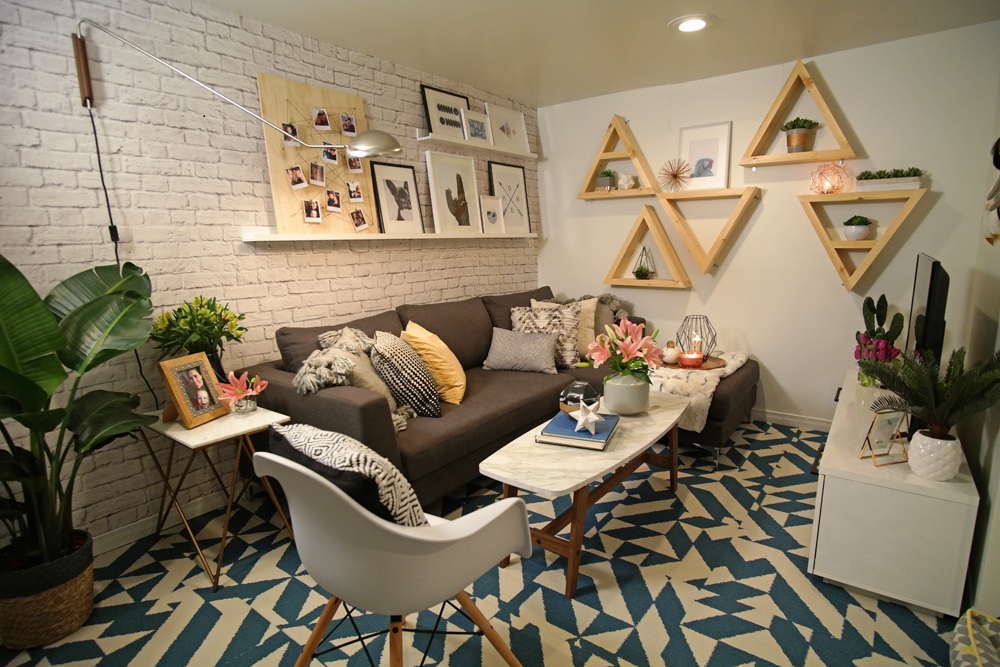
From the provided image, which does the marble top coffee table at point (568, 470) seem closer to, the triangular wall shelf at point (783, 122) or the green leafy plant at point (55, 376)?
the green leafy plant at point (55, 376)

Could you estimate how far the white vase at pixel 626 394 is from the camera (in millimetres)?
2410

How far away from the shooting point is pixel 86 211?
84.5 inches

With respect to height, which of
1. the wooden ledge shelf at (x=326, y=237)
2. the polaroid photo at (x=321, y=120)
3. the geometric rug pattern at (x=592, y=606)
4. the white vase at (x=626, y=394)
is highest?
the polaroid photo at (x=321, y=120)

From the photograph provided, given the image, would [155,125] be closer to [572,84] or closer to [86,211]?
[86,211]

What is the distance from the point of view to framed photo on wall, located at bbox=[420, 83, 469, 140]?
138 inches

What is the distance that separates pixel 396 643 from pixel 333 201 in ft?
7.76

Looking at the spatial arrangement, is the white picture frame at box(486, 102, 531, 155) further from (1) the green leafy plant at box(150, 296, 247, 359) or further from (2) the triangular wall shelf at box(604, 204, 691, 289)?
(1) the green leafy plant at box(150, 296, 247, 359)

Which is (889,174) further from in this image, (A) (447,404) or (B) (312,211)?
(B) (312,211)

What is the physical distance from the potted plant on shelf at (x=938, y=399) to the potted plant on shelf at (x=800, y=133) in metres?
1.93

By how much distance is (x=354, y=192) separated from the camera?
10.2 feet

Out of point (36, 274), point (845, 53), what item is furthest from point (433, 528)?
point (845, 53)

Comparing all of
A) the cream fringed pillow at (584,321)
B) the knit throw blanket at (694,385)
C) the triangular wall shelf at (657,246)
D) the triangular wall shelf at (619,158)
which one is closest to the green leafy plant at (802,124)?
the triangular wall shelf at (619,158)

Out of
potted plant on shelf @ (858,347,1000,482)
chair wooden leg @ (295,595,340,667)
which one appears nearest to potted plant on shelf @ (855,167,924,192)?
potted plant on shelf @ (858,347,1000,482)

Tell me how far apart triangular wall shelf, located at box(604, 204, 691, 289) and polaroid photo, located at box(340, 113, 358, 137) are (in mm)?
2172
